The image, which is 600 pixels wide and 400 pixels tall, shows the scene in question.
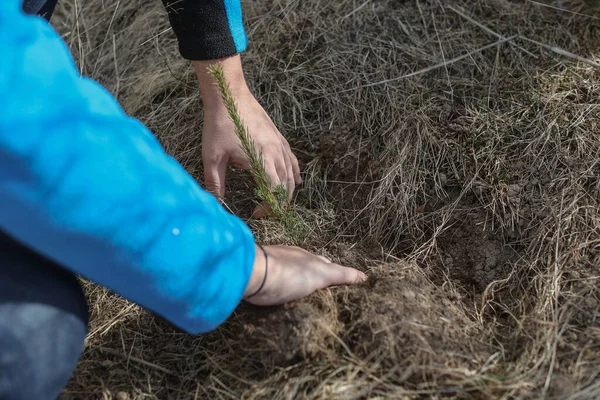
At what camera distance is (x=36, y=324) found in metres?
1.27

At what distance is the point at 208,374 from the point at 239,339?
0.15 m

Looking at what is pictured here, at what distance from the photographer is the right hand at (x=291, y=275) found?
1353mm

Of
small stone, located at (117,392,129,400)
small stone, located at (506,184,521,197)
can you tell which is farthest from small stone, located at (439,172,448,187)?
small stone, located at (117,392,129,400)

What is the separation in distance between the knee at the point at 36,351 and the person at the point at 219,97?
669 mm

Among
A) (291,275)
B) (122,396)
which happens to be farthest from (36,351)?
(291,275)

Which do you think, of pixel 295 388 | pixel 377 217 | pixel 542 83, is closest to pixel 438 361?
pixel 295 388

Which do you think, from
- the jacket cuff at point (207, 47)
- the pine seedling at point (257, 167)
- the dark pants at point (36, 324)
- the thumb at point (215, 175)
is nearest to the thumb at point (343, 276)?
the pine seedling at point (257, 167)

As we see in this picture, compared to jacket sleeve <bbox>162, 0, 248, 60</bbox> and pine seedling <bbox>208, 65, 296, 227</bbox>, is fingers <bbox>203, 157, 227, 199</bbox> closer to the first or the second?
pine seedling <bbox>208, 65, 296, 227</bbox>

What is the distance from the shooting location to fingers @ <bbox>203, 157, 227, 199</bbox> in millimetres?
1795

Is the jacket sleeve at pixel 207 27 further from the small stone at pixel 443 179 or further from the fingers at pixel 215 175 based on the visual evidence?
the small stone at pixel 443 179

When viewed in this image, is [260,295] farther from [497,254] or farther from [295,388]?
[497,254]

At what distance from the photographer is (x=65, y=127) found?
3.54 feet

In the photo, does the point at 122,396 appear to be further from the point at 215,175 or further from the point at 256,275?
the point at 215,175

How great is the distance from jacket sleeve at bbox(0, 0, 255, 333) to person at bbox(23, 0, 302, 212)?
1.75 ft
